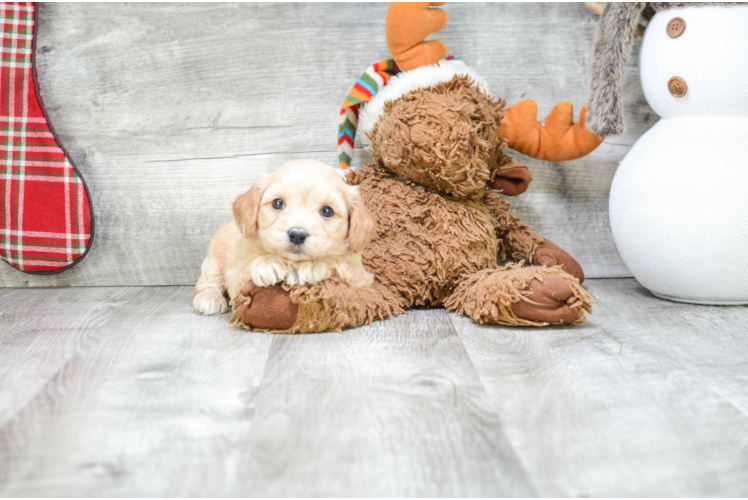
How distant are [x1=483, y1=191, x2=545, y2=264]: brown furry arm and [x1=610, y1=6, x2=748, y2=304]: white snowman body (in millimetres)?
256

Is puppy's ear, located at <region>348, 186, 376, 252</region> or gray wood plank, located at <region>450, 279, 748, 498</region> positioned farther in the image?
puppy's ear, located at <region>348, 186, 376, 252</region>

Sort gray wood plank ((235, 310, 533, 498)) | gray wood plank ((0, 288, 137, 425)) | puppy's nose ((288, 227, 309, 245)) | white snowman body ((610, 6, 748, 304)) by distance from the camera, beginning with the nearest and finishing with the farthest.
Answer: gray wood plank ((235, 310, 533, 498)) → gray wood plank ((0, 288, 137, 425)) → puppy's nose ((288, 227, 309, 245)) → white snowman body ((610, 6, 748, 304))

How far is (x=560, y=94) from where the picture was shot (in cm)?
194

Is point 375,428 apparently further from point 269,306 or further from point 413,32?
point 413,32

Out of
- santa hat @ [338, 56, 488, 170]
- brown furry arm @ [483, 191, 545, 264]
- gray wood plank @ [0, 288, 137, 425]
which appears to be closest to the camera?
gray wood plank @ [0, 288, 137, 425]

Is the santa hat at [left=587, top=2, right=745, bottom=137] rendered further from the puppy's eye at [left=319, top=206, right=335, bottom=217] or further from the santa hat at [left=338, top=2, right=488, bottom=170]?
the puppy's eye at [left=319, top=206, right=335, bottom=217]

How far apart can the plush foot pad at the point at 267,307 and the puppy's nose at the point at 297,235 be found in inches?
4.7

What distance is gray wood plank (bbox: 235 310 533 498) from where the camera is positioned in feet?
2.58

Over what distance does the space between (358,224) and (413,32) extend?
0.58m

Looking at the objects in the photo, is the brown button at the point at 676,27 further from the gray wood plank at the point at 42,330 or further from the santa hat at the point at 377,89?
the gray wood plank at the point at 42,330

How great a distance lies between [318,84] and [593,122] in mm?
812

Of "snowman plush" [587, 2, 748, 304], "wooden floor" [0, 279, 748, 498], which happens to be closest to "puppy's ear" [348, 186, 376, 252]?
"wooden floor" [0, 279, 748, 498]

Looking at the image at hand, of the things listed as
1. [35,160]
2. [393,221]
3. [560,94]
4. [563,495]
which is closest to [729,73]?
[560,94]

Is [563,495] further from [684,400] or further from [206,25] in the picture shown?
[206,25]
